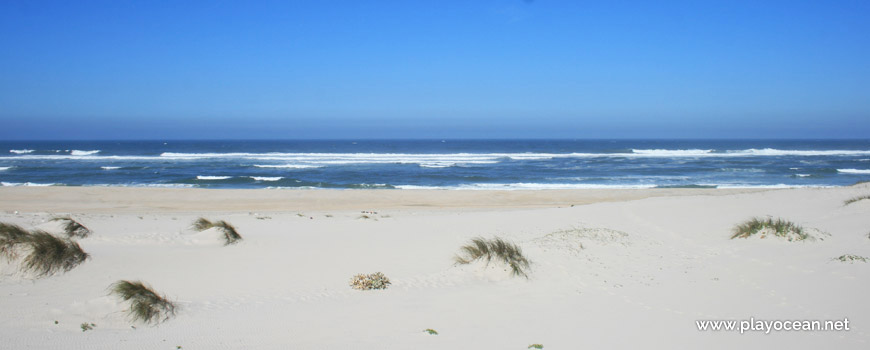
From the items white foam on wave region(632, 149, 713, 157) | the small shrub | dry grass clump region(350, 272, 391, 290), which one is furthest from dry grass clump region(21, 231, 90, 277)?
white foam on wave region(632, 149, 713, 157)


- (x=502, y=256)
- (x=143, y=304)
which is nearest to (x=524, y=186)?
(x=502, y=256)

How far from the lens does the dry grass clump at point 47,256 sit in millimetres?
6219

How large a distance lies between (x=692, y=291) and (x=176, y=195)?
64.3ft

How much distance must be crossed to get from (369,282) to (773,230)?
22.4 ft

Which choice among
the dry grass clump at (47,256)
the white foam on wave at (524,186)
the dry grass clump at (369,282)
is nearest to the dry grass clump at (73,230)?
the dry grass clump at (47,256)

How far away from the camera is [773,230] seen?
8.73 metres

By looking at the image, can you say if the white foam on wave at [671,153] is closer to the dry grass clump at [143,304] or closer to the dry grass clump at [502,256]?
the dry grass clump at [502,256]

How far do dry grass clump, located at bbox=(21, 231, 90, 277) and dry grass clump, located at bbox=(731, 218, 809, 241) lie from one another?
1010cm

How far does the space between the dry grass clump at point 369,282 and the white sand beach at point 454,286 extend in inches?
4.3

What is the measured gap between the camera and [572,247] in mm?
8266

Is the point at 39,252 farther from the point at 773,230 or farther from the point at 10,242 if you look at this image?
the point at 773,230


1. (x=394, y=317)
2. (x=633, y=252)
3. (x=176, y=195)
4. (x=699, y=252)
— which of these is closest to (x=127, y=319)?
(x=394, y=317)

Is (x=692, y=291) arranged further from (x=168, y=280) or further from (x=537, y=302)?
(x=168, y=280)

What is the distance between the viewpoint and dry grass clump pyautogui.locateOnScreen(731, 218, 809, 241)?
8.52 meters
